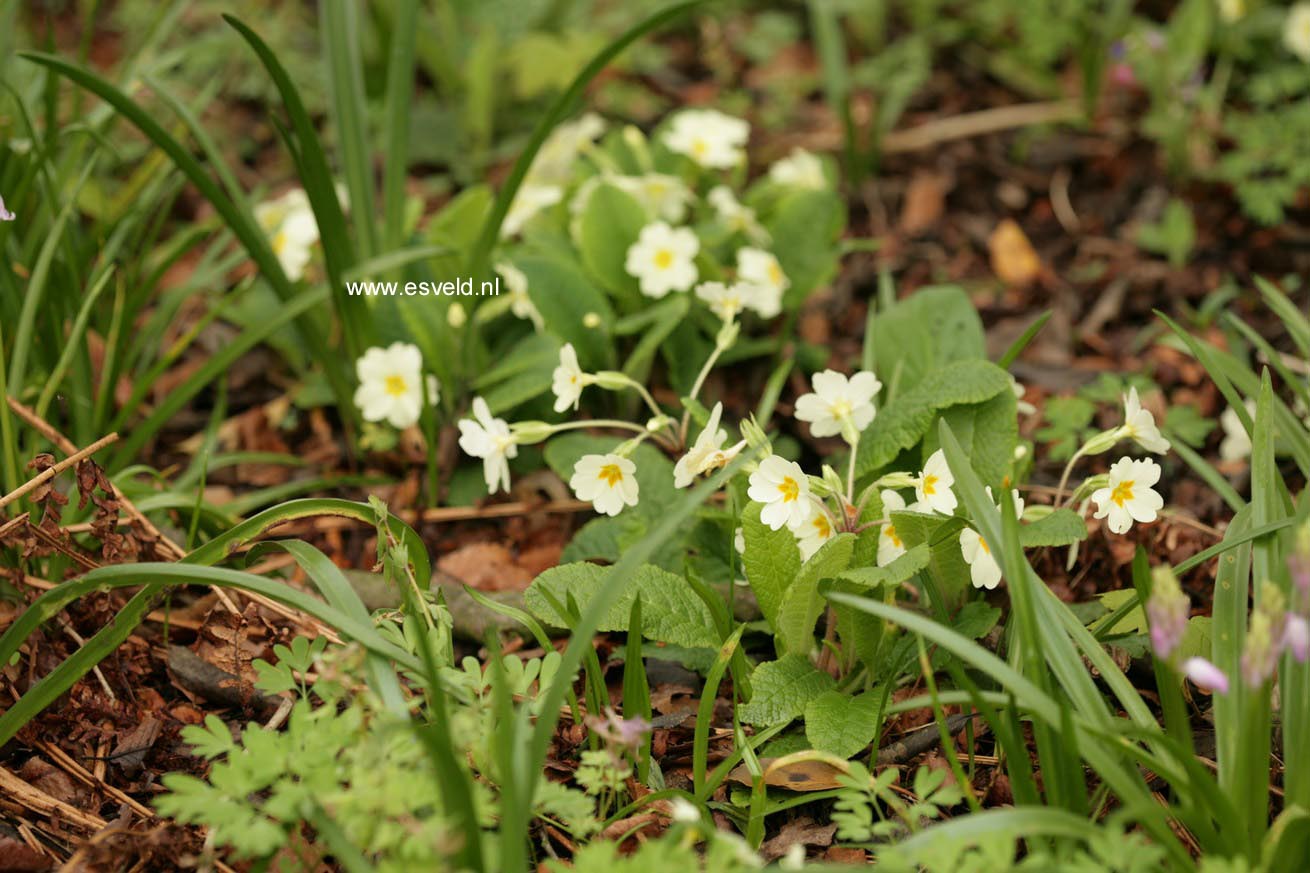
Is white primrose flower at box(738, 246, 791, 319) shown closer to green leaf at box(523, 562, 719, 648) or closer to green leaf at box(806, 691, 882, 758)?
green leaf at box(523, 562, 719, 648)

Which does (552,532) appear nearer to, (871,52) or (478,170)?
(478,170)

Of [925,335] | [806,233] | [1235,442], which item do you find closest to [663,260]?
[806,233]

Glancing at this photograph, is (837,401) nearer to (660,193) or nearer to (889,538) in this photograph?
(889,538)

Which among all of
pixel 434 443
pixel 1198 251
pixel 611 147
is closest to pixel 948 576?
pixel 434 443

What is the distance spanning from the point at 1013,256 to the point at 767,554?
1844 mm

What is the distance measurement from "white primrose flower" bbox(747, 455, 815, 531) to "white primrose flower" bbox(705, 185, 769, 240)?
1135mm

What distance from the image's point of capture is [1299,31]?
3.21 meters

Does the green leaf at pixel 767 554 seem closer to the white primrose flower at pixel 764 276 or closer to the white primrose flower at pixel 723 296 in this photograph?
the white primrose flower at pixel 723 296

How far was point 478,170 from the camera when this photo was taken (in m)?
3.47

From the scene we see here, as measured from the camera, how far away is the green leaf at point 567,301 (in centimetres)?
246

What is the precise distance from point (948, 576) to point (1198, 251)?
1826 mm

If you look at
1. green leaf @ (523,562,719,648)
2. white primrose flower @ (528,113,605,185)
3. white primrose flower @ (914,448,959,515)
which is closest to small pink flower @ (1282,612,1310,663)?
white primrose flower @ (914,448,959,515)

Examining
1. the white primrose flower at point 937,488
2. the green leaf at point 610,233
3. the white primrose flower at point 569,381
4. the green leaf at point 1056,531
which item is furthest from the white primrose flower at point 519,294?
the green leaf at point 1056,531

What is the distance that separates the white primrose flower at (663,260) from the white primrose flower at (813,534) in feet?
2.68
